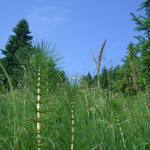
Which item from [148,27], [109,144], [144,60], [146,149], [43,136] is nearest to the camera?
[43,136]

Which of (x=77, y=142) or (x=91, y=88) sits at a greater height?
(x=91, y=88)

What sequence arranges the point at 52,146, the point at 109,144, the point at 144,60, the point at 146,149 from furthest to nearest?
the point at 144,60, the point at 146,149, the point at 109,144, the point at 52,146

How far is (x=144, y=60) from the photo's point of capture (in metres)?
18.5

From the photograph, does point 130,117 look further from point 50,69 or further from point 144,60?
point 144,60

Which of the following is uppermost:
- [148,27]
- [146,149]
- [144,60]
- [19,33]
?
[19,33]

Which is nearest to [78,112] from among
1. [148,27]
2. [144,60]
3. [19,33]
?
[144,60]

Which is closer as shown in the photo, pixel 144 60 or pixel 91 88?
pixel 91 88

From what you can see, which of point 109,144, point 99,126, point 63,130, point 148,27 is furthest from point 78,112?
point 148,27

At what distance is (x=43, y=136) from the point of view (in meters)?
1.96

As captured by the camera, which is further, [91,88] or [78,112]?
[91,88]

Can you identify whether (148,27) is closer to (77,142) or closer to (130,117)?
(130,117)

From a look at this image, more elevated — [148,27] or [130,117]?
[148,27]

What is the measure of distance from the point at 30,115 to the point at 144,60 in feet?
54.7

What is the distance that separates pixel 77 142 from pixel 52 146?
115 millimetres
